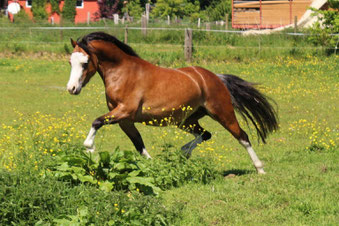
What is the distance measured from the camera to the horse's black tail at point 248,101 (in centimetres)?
924

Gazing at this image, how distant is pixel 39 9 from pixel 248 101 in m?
50.6

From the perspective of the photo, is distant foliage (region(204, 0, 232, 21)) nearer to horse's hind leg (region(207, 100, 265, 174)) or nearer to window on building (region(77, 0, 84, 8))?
window on building (region(77, 0, 84, 8))

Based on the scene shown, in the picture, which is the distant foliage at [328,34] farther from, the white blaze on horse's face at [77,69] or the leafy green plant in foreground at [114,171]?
the leafy green plant in foreground at [114,171]

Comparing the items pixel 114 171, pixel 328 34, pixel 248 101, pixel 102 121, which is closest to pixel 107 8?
pixel 328 34

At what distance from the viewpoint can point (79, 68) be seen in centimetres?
792

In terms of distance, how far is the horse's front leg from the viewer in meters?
7.65

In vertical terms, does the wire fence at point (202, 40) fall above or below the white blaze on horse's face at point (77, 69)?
above

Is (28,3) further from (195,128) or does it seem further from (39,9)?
(195,128)

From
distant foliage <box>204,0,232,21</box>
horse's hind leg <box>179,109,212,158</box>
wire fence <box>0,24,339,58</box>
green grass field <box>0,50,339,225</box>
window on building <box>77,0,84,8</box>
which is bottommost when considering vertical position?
green grass field <box>0,50,339,225</box>

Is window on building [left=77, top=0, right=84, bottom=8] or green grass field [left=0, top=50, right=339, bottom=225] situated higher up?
window on building [left=77, top=0, right=84, bottom=8]

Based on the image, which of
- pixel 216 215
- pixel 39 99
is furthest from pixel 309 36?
pixel 216 215

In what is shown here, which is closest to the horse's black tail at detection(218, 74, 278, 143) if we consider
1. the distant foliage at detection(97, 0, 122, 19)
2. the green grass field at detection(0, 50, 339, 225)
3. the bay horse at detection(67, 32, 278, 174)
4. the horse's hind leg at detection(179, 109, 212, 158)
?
the bay horse at detection(67, 32, 278, 174)

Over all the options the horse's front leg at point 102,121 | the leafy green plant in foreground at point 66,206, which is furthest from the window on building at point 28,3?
the leafy green plant in foreground at point 66,206

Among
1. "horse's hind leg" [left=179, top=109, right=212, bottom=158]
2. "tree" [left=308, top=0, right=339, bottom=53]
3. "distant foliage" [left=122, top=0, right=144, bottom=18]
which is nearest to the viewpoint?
"horse's hind leg" [left=179, top=109, right=212, bottom=158]
